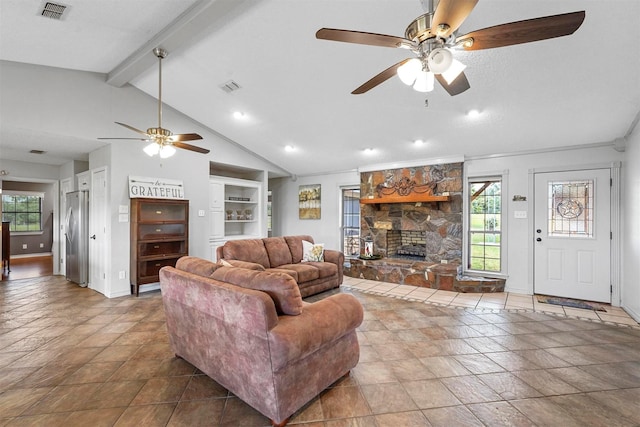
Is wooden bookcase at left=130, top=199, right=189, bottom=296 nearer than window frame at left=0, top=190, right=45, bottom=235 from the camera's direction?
Yes

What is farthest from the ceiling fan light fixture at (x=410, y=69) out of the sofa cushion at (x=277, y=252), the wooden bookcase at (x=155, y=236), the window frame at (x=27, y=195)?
the window frame at (x=27, y=195)

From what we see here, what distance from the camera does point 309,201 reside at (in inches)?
294

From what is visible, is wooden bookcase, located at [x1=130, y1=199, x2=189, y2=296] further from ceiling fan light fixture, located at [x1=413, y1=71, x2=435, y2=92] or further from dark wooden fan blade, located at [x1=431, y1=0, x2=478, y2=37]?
dark wooden fan blade, located at [x1=431, y1=0, x2=478, y2=37]

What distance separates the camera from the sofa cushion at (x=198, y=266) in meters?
2.19

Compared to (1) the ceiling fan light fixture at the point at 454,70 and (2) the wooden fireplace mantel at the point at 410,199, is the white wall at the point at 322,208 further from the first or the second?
(1) the ceiling fan light fixture at the point at 454,70

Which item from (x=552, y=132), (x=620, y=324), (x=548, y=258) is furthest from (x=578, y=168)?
(x=620, y=324)

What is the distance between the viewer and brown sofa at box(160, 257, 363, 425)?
1.67m

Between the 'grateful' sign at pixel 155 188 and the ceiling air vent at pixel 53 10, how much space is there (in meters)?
2.27

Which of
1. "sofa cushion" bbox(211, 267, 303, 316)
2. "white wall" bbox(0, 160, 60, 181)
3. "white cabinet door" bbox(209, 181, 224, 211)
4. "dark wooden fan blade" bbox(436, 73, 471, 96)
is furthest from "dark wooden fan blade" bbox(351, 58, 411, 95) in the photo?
"white wall" bbox(0, 160, 60, 181)

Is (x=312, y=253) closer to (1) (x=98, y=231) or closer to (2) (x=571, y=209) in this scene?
(1) (x=98, y=231)

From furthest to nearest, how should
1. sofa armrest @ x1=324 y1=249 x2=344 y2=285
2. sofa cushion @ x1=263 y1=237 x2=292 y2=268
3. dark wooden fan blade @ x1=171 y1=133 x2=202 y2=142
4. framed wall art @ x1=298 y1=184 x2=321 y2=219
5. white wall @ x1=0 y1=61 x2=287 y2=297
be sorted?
framed wall art @ x1=298 y1=184 x2=321 y2=219 < sofa armrest @ x1=324 y1=249 x2=344 y2=285 < sofa cushion @ x1=263 y1=237 x2=292 y2=268 < white wall @ x1=0 y1=61 x2=287 y2=297 < dark wooden fan blade @ x1=171 y1=133 x2=202 y2=142

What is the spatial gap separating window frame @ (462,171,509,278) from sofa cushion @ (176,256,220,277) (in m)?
4.55

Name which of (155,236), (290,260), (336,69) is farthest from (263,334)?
(155,236)

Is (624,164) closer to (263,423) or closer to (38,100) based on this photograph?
(263,423)
